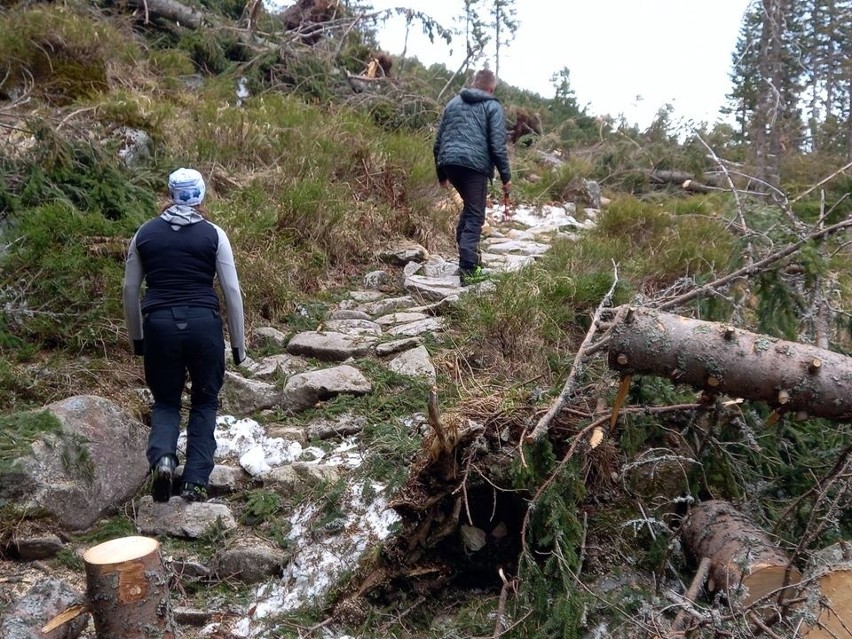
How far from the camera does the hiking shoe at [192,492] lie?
3.74m

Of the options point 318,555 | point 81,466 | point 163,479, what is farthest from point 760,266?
point 81,466

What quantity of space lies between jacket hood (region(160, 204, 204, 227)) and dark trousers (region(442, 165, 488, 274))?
3052 millimetres

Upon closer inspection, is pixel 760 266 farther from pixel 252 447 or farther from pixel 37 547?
pixel 37 547

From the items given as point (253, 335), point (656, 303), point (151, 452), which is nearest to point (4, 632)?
point (151, 452)

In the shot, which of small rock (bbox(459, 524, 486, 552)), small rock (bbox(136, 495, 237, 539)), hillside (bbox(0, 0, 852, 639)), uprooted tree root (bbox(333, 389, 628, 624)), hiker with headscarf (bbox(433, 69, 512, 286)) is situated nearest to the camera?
hillside (bbox(0, 0, 852, 639))

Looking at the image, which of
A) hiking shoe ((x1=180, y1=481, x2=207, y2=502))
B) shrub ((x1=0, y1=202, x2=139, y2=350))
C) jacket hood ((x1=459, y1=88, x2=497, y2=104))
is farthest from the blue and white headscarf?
jacket hood ((x1=459, y1=88, x2=497, y2=104))

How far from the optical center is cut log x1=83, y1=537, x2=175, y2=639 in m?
2.30

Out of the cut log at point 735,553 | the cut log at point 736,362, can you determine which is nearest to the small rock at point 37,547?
the cut log at point 736,362

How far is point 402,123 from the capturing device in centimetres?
1018

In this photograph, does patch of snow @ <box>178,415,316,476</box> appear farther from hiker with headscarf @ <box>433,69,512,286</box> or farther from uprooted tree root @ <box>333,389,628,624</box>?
hiker with headscarf @ <box>433,69,512,286</box>

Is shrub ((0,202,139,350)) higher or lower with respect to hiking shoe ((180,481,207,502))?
higher

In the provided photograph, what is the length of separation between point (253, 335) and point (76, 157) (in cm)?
202

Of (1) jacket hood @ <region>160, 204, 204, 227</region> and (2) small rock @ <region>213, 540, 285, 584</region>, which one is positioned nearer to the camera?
(2) small rock @ <region>213, 540, 285, 584</region>

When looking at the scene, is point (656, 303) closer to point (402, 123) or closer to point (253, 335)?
point (253, 335)
